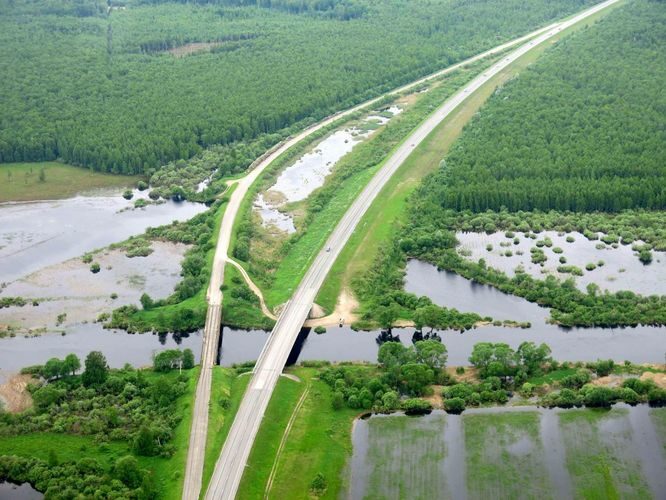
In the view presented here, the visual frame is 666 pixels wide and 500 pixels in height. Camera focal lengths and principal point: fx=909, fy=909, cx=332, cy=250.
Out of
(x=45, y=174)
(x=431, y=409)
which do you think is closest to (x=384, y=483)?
(x=431, y=409)

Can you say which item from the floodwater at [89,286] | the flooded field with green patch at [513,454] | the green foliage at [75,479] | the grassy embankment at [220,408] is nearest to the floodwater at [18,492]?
the green foliage at [75,479]

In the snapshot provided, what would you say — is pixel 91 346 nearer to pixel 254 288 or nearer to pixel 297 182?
pixel 254 288

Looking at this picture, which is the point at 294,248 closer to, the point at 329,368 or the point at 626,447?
the point at 329,368

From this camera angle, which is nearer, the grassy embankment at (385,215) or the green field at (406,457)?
the green field at (406,457)

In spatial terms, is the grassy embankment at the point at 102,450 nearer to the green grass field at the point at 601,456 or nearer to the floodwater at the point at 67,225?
the green grass field at the point at 601,456

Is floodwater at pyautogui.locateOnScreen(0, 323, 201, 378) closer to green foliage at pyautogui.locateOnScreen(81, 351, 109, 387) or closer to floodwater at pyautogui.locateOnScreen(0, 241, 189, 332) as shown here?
floodwater at pyautogui.locateOnScreen(0, 241, 189, 332)
